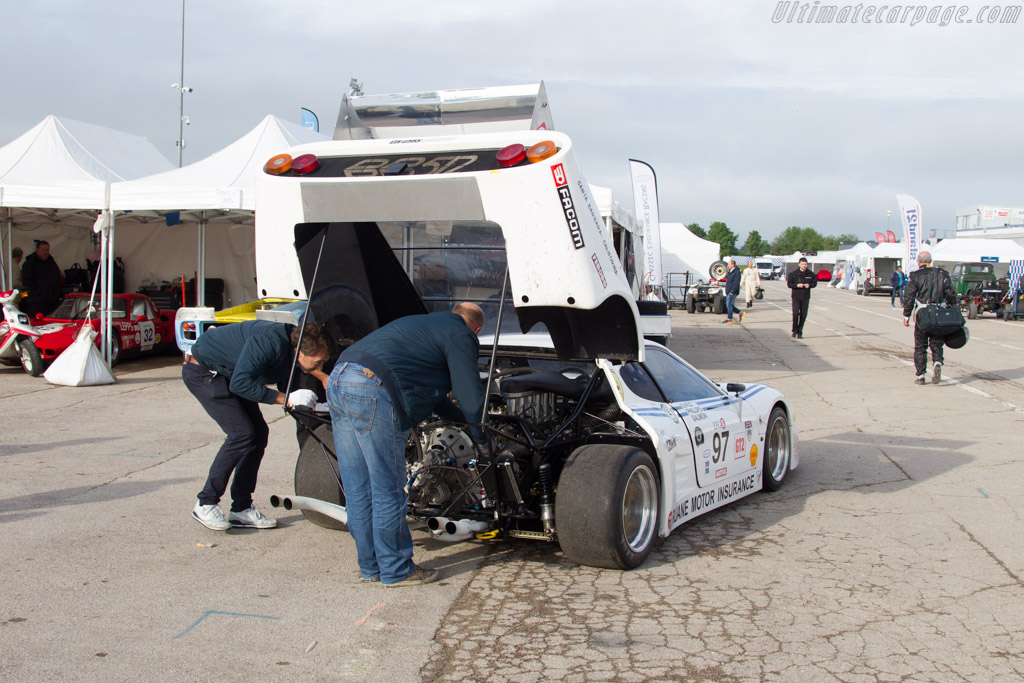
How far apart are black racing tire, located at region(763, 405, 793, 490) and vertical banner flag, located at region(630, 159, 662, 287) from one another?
50.5 ft

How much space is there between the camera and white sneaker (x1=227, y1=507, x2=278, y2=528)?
5.79 meters

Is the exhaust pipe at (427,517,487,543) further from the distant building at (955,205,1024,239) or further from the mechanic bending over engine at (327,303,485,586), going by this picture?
the distant building at (955,205,1024,239)

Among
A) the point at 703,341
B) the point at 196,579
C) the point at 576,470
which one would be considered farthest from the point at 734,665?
the point at 703,341

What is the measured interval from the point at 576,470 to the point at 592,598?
0.71 meters

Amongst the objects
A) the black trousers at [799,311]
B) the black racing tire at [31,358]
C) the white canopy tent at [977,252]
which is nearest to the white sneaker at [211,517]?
the black racing tire at [31,358]

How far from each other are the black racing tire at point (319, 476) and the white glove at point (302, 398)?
421 mm

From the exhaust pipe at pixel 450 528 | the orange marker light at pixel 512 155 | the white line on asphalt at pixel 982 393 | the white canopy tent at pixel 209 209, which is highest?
the white canopy tent at pixel 209 209

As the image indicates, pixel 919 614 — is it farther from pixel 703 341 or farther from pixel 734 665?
pixel 703 341

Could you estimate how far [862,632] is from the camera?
4.10 meters

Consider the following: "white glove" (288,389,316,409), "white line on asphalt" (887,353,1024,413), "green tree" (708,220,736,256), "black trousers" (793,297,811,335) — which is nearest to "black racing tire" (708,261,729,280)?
"black trousers" (793,297,811,335)

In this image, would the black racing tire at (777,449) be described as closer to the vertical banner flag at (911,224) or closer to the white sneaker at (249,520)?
the white sneaker at (249,520)

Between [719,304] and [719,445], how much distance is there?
2646 centimetres

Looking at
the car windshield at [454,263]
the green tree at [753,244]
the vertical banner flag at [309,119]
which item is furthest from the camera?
the green tree at [753,244]

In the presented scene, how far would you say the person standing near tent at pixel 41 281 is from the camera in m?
15.3
